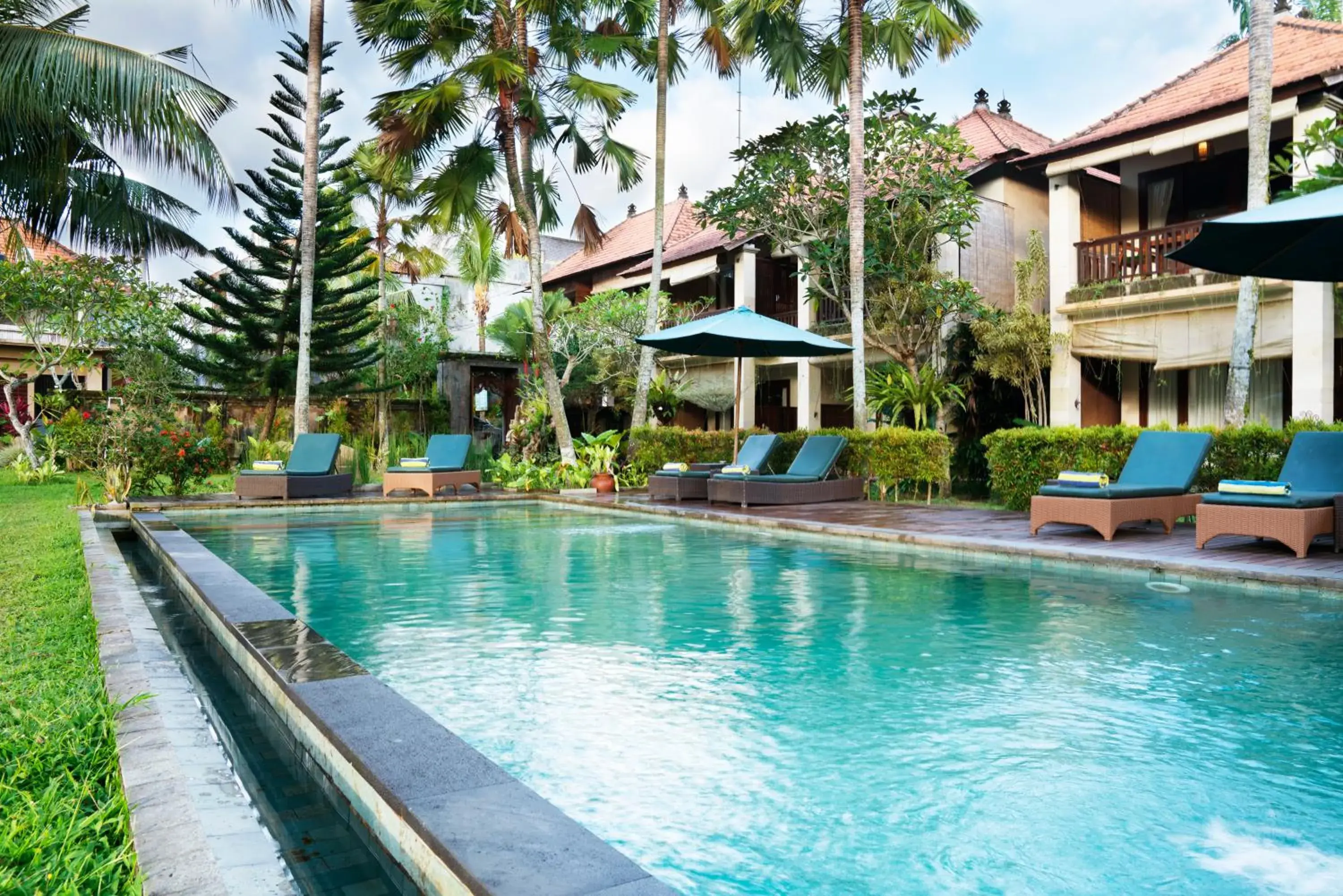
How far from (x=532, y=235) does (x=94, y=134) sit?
252 inches

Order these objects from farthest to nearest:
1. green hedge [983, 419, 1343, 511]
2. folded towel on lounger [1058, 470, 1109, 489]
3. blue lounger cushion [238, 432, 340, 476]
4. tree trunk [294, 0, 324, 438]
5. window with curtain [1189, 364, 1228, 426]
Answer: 1. tree trunk [294, 0, 324, 438]
2. window with curtain [1189, 364, 1228, 426]
3. blue lounger cushion [238, 432, 340, 476]
4. green hedge [983, 419, 1343, 511]
5. folded towel on lounger [1058, 470, 1109, 489]

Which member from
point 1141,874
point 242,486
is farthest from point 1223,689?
point 242,486

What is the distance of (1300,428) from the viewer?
29.1 ft

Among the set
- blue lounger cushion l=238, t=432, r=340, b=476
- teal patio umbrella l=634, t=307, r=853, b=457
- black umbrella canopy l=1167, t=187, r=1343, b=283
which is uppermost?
teal patio umbrella l=634, t=307, r=853, b=457

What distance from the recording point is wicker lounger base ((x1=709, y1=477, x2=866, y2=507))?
38.2 ft

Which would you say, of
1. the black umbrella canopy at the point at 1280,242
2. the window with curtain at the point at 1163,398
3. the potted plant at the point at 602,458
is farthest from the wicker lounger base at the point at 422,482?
the window with curtain at the point at 1163,398

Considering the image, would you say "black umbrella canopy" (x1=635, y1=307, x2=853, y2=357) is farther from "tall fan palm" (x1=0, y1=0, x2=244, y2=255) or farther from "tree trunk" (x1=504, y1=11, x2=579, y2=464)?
"tall fan palm" (x1=0, y1=0, x2=244, y2=255)

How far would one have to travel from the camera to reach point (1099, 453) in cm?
966

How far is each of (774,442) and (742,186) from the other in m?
5.94

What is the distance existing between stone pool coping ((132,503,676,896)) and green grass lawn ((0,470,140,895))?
21.9 inches

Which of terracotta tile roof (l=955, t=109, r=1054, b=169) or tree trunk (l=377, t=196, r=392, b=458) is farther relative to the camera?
tree trunk (l=377, t=196, r=392, b=458)

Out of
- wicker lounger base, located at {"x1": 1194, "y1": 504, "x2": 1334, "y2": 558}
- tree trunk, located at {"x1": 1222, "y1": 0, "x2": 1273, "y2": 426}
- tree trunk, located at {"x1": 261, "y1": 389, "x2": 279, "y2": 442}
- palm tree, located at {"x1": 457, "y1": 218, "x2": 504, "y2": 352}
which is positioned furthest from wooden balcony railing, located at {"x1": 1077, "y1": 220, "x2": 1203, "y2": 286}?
tree trunk, located at {"x1": 261, "y1": 389, "x2": 279, "y2": 442}

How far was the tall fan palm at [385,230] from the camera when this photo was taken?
22.1m

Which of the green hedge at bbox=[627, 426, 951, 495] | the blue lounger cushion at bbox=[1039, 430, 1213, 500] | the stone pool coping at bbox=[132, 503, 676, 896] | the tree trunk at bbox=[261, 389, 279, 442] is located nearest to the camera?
the stone pool coping at bbox=[132, 503, 676, 896]
